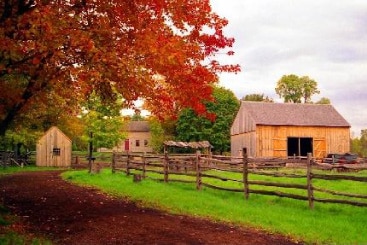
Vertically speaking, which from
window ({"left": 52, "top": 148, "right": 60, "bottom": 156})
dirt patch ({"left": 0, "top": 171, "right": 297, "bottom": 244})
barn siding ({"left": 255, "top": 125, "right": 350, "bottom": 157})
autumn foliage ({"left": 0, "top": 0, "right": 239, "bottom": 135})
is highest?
autumn foliage ({"left": 0, "top": 0, "right": 239, "bottom": 135})

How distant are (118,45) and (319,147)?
38.6 meters

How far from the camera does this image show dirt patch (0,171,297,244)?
9.70 metres

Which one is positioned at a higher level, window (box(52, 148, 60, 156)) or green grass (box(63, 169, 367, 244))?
window (box(52, 148, 60, 156))

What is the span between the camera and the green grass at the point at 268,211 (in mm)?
10555

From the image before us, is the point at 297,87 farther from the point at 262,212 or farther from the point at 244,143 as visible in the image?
the point at 262,212

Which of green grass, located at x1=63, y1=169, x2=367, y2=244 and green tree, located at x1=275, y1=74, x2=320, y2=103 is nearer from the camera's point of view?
green grass, located at x1=63, y1=169, x2=367, y2=244

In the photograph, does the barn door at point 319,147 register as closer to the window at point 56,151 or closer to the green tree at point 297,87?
the window at point 56,151

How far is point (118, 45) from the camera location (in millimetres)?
10234

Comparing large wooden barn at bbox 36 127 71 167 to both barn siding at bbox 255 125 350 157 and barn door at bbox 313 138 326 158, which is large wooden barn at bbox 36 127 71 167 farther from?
barn door at bbox 313 138 326 158

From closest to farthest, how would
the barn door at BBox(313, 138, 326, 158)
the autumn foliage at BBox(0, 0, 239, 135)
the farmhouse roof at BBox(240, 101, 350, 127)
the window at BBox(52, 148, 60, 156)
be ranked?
the autumn foliage at BBox(0, 0, 239, 135), the window at BBox(52, 148, 60, 156), the farmhouse roof at BBox(240, 101, 350, 127), the barn door at BBox(313, 138, 326, 158)

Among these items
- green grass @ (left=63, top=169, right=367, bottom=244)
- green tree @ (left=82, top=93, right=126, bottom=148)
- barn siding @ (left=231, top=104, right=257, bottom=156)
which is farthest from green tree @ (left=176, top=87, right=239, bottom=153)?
green grass @ (left=63, top=169, right=367, bottom=244)

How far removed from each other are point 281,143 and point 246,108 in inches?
215

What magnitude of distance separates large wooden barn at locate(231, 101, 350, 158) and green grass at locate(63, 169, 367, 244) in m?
23.5

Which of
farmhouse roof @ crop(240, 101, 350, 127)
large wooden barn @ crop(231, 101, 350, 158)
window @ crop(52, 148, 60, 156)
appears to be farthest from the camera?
farmhouse roof @ crop(240, 101, 350, 127)
